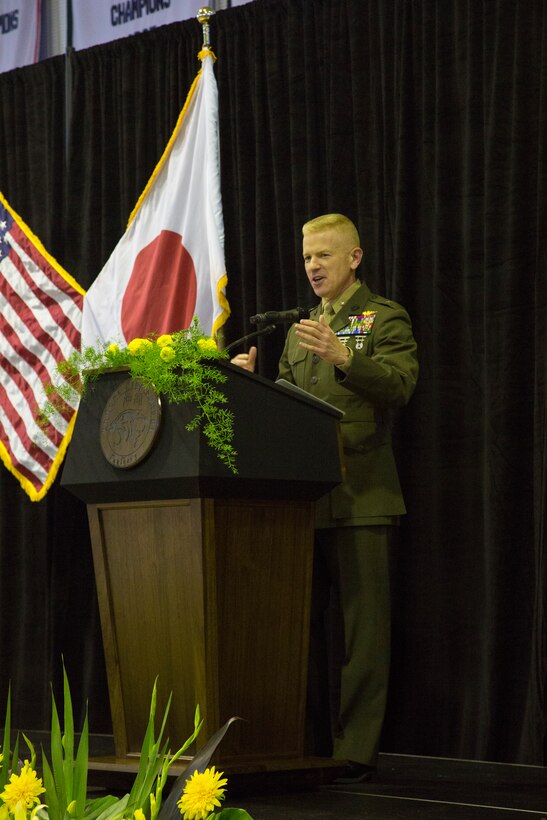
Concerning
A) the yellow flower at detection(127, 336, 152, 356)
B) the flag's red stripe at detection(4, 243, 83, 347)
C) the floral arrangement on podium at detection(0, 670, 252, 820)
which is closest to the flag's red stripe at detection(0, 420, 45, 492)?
the flag's red stripe at detection(4, 243, 83, 347)

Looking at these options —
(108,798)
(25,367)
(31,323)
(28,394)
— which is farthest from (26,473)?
(108,798)

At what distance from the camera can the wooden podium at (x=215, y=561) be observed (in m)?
2.65

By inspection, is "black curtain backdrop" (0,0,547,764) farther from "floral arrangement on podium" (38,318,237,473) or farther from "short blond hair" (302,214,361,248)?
"floral arrangement on podium" (38,318,237,473)

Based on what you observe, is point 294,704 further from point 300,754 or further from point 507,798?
point 507,798

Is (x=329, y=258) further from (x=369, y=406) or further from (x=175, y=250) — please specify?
(x=175, y=250)

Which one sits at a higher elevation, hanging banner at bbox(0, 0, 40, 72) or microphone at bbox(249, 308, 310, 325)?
hanging banner at bbox(0, 0, 40, 72)

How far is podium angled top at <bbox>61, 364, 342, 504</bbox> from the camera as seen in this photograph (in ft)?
8.61

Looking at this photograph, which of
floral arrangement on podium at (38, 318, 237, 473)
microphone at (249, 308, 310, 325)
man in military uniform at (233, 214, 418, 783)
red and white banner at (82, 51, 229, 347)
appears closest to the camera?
floral arrangement on podium at (38, 318, 237, 473)

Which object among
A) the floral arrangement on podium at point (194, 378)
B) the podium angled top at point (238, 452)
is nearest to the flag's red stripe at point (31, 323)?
the podium angled top at point (238, 452)

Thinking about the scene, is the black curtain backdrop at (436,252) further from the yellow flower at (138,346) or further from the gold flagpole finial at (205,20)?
the yellow flower at (138,346)

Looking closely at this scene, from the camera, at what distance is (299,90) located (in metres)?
4.19

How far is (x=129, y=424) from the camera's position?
2.73 meters

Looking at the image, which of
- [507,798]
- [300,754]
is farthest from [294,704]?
[507,798]

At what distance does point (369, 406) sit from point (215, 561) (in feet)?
2.42
